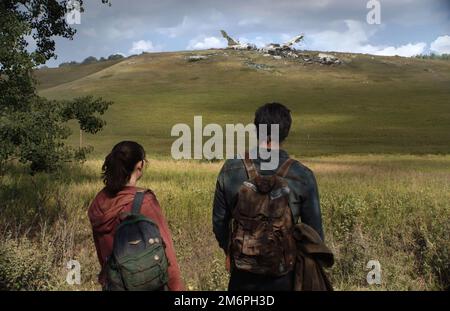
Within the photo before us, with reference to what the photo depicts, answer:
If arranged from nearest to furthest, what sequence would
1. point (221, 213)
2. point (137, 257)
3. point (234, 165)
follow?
point (137, 257), point (234, 165), point (221, 213)

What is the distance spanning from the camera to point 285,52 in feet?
602

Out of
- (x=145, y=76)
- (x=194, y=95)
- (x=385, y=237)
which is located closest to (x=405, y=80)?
(x=194, y=95)

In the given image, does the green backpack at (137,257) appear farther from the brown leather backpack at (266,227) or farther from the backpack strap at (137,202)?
the brown leather backpack at (266,227)

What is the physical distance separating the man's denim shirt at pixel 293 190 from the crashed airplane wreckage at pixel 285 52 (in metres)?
161

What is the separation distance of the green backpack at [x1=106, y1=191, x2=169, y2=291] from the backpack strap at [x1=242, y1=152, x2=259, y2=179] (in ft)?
2.49

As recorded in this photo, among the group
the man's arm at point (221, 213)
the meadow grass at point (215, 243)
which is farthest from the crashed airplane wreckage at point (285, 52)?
the man's arm at point (221, 213)

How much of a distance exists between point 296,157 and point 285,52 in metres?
148

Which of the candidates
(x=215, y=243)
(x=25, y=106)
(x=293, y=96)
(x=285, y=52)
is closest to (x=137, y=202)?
(x=215, y=243)

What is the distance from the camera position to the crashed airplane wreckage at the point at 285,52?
16438cm

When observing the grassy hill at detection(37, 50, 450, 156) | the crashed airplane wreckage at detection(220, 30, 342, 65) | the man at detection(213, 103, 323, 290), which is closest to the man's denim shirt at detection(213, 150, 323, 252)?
the man at detection(213, 103, 323, 290)

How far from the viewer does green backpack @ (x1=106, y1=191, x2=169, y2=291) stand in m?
3.39

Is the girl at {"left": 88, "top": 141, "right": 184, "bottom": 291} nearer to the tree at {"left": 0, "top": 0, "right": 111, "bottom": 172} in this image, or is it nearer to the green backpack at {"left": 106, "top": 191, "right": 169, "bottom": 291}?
the green backpack at {"left": 106, "top": 191, "right": 169, "bottom": 291}

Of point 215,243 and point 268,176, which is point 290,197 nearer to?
point 268,176

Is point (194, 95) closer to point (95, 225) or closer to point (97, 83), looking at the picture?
point (97, 83)
